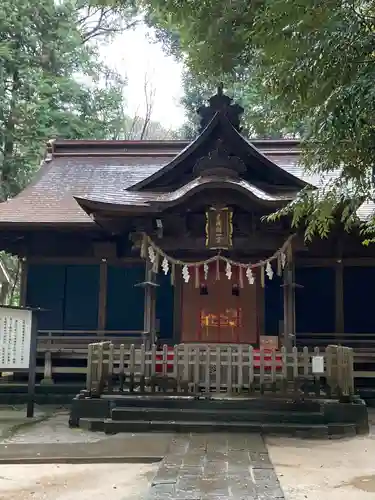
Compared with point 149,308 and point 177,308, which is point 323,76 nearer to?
point 149,308

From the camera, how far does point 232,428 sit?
7.38m

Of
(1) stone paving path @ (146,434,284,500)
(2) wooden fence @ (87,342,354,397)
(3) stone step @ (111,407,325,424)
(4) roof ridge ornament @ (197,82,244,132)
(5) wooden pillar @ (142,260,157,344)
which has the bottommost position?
(1) stone paving path @ (146,434,284,500)

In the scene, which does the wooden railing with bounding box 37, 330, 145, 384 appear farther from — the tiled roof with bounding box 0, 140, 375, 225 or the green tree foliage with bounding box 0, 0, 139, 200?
the green tree foliage with bounding box 0, 0, 139, 200

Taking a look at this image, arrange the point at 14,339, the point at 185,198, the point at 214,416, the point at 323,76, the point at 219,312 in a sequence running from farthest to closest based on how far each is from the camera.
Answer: the point at 219,312 < the point at 185,198 < the point at 14,339 < the point at 214,416 < the point at 323,76

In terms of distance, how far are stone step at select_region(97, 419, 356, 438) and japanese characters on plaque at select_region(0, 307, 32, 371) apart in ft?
6.97

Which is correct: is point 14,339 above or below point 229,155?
below

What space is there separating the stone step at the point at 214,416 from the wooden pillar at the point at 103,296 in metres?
3.95

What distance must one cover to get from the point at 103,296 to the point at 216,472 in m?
6.87

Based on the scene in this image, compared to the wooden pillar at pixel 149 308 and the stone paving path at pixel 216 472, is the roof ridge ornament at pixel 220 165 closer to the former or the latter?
the wooden pillar at pixel 149 308

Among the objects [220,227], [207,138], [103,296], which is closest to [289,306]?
[220,227]

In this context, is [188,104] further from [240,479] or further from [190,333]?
[240,479]

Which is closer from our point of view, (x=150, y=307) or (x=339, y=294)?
(x=150, y=307)

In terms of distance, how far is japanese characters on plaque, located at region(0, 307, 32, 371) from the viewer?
336 inches

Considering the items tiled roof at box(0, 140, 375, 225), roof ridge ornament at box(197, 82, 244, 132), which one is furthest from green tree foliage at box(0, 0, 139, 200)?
roof ridge ornament at box(197, 82, 244, 132)
